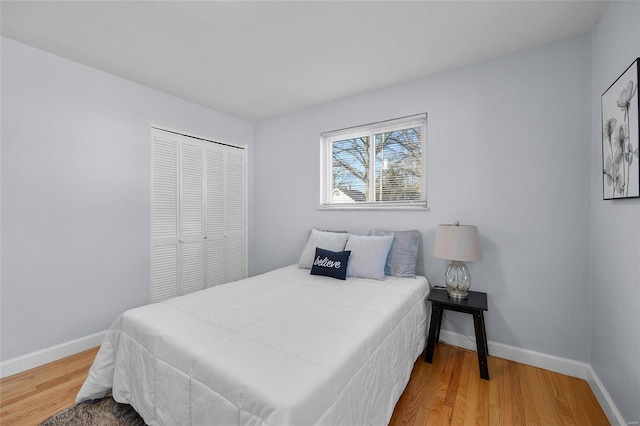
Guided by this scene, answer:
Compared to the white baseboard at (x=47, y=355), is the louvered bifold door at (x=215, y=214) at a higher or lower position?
higher

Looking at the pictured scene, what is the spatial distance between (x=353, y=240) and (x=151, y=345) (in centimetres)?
178

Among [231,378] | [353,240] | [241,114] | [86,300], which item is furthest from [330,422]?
[241,114]


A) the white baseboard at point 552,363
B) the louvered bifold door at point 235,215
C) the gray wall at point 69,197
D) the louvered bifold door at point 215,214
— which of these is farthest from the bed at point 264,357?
the louvered bifold door at point 235,215

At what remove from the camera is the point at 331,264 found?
253 cm

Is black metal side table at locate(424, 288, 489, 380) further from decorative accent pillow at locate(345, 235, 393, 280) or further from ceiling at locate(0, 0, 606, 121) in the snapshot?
ceiling at locate(0, 0, 606, 121)

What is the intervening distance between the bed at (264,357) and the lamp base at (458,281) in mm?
383

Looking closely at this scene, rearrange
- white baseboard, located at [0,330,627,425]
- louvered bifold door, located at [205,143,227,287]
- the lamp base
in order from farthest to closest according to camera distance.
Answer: louvered bifold door, located at [205,143,227,287]
the lamp base
white baseboard, located at [0,330,627,425]

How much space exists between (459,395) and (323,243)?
1.62 m

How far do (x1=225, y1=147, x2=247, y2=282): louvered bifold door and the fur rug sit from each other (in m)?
2.07

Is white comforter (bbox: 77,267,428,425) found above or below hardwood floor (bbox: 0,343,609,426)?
above

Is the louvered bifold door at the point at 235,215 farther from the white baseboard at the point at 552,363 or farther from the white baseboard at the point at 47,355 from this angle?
the white baseboard at the point at 552,363

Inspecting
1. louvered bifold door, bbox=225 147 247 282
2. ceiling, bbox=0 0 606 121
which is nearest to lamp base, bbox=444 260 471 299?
ceiling, bbox=0 0 606 121

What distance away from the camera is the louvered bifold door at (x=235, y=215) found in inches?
148

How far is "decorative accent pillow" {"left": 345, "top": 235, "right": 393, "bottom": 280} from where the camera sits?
2.46 metres
